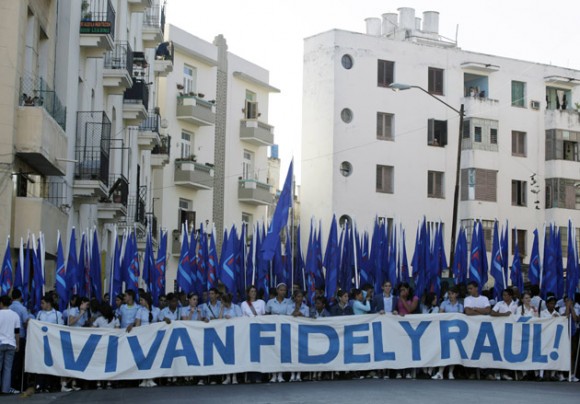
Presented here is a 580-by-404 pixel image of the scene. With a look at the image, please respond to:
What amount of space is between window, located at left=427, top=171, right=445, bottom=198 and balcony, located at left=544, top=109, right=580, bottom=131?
6647 millimetres

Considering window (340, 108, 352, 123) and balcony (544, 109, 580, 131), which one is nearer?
window (340, 108, 352, 123)

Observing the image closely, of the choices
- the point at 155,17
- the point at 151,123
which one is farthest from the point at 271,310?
the point at 155,17

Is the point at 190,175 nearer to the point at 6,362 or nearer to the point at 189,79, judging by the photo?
the point at 189,79

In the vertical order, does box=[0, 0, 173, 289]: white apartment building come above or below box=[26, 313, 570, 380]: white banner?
above

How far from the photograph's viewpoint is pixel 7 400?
19.1 m

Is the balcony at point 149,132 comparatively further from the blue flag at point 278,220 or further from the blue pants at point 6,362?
the blue pants at point 6,362

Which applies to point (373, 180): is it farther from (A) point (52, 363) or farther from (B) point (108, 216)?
(A) point (52, 363)

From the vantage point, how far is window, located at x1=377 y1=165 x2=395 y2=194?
58531mm

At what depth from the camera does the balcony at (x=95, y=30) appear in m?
30.3

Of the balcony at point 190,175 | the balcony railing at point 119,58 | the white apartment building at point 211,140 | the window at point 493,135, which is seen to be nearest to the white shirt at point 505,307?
the balcony railing at point 119,58

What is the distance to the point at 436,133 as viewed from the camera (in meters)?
60.0

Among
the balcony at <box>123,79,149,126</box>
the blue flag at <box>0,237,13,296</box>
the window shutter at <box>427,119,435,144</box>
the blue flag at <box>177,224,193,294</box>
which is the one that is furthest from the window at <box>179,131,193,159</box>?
the blue flag at <box>0,237,13,296</box>

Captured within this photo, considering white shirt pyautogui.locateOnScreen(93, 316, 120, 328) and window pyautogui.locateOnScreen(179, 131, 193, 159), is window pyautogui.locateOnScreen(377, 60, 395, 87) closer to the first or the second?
window pyautogui.locateOnScreen(179, 131, 193, 159)

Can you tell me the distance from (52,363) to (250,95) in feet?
132
